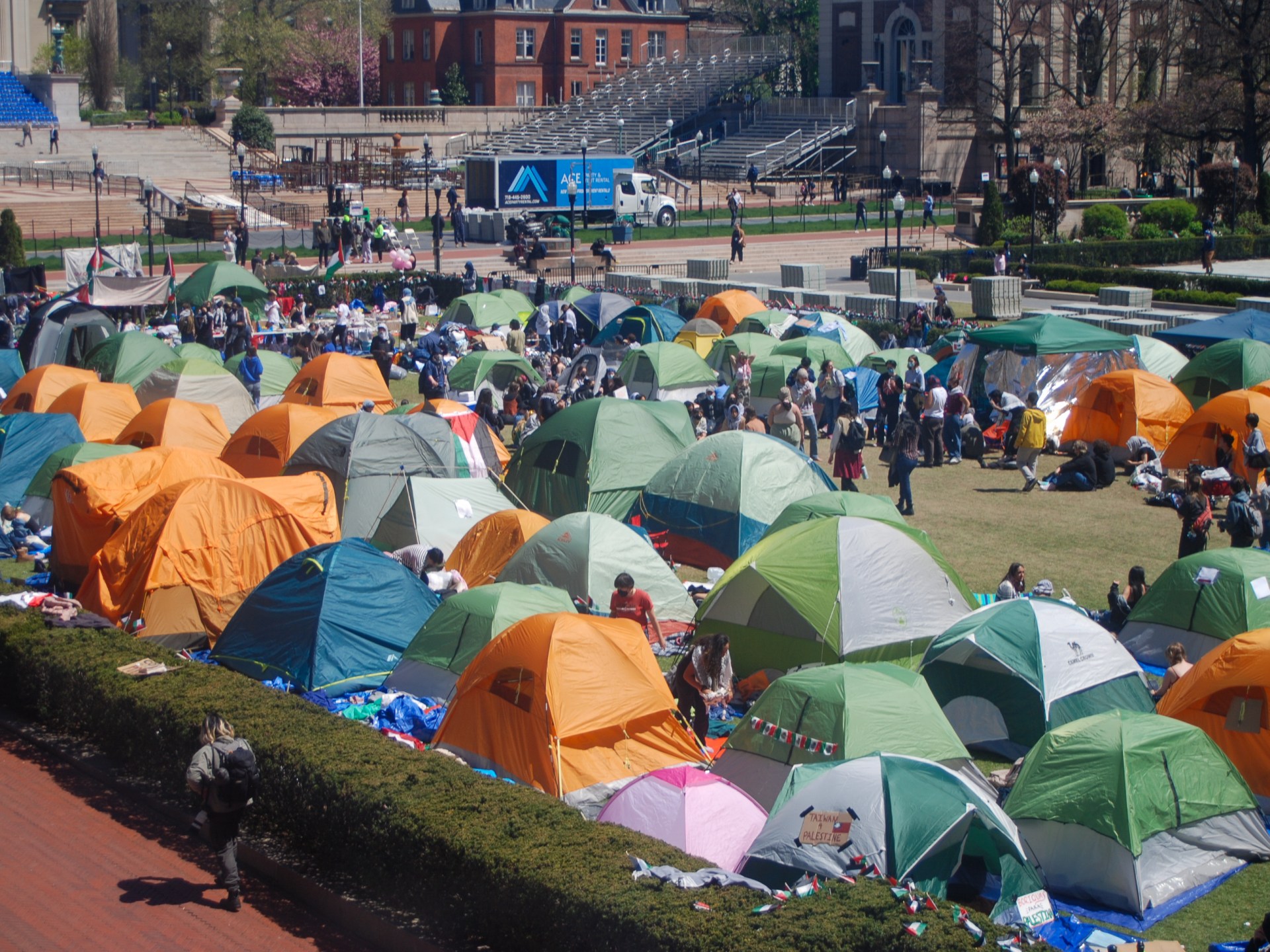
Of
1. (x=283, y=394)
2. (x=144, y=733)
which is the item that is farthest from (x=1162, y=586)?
(x=283, y=394)

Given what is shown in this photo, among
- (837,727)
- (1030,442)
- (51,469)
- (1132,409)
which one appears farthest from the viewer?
(1132,409)

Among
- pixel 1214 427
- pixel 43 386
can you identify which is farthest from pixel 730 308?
pixel 43 386

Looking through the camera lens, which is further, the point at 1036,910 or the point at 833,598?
the point at 833,598

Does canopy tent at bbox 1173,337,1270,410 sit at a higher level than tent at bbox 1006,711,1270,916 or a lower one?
higher

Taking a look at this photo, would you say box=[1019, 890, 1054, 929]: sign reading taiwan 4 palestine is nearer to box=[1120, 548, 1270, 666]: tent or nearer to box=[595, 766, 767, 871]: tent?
box=[595, 766, 767, 871]: tent

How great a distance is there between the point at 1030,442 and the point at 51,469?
1324 cm

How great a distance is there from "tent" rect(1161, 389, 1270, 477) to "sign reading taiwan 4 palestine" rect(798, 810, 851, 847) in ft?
40.4

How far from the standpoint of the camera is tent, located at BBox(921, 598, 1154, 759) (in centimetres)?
1146

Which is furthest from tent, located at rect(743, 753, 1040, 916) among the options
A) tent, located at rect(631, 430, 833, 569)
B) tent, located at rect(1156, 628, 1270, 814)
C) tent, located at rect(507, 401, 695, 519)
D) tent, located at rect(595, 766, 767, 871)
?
tent, located at rect(507, 401, 695, 519)

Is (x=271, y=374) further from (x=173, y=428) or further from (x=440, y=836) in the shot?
(x=440, y=836)

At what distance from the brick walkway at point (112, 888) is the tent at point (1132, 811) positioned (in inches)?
185

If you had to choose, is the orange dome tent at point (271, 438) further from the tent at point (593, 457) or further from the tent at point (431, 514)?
the tent at point (593, 457)

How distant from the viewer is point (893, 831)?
894cm

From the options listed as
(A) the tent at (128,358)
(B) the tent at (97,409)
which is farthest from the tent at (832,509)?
(A) the tent at (128,358)
